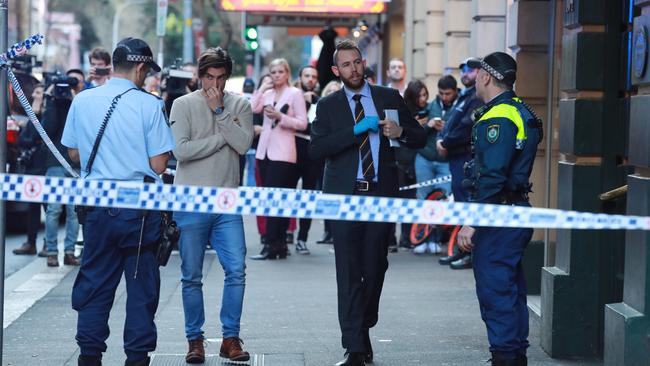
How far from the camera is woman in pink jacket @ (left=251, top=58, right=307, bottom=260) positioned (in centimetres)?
1341

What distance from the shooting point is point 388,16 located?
29.0m

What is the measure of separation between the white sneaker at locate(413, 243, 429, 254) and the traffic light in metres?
10.1

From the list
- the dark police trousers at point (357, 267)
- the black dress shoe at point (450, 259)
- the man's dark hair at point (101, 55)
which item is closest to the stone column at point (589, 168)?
the dark police trousers at point (357, 267)

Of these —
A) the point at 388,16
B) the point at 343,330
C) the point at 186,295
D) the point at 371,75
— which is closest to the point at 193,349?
the point at 186,295

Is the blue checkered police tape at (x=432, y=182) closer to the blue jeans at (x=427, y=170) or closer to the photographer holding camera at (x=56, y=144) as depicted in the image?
the blue jeans at (x=427, y=170)

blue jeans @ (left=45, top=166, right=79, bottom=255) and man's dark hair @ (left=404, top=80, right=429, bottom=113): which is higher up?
man's dark hair @ (left=404, top=80, right=429, bottom=113)

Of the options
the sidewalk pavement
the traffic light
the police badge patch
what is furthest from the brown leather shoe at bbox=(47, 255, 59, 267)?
the traffic light

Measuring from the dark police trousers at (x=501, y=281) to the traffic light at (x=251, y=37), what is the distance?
56.5ft

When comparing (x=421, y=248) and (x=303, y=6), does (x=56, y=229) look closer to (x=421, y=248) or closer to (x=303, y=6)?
(x=421, y=248)

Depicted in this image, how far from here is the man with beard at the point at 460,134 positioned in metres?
12.3

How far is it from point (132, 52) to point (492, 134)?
2029 millimetres

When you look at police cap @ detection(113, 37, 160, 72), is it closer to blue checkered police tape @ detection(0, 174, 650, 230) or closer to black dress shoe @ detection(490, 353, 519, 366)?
blue checkered police tape @ detection(0, 174, 650, 230)

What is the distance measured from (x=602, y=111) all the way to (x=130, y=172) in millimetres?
2969

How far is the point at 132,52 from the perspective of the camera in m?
7.09
